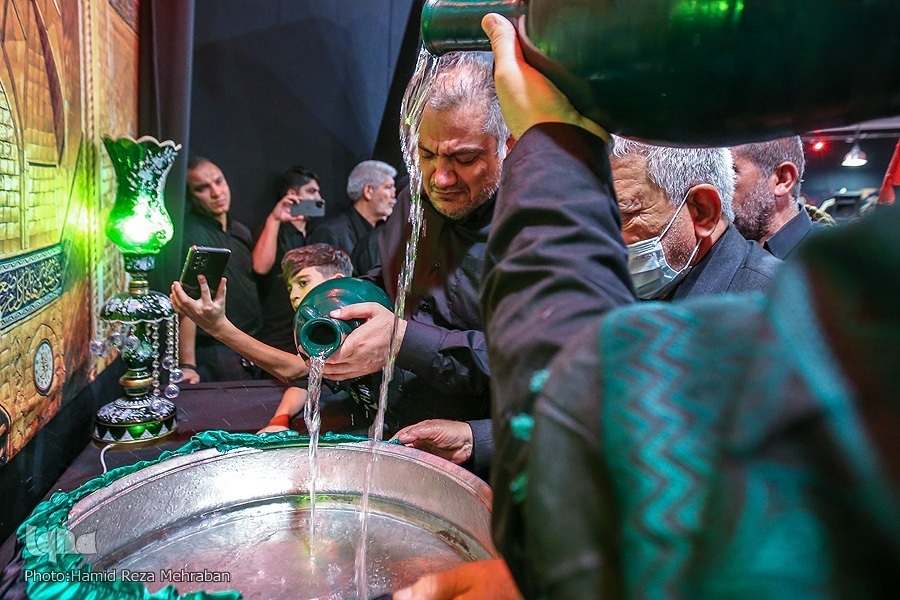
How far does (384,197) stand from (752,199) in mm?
1681

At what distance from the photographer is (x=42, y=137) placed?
127 cm

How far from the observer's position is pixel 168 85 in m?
2.23

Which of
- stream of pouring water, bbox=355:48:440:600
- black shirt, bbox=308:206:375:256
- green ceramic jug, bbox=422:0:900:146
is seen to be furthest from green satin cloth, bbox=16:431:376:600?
black shirt, bbox=308:206:375:256

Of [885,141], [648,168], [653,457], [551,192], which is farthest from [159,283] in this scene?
[885,141]

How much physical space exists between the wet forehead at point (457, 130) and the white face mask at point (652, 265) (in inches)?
16.9

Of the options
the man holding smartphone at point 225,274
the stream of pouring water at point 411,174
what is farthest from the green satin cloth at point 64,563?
the man holding smartphone at point 225,274

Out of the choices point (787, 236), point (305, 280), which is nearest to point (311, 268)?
point (305, 280)

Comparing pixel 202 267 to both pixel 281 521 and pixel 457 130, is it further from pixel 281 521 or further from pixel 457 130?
pixel 281 521

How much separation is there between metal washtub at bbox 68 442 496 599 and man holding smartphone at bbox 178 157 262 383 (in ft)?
5.27

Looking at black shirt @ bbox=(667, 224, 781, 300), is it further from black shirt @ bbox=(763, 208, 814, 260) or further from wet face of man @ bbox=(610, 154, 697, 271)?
black shirt @ bbox=(763, 208, 814, 260)

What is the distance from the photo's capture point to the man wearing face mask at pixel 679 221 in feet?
3.56

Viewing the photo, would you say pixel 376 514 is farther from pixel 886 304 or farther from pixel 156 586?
pixel 886 304

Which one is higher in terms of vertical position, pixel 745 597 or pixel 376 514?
pixel 745 597

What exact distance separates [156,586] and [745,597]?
74 centimetres
